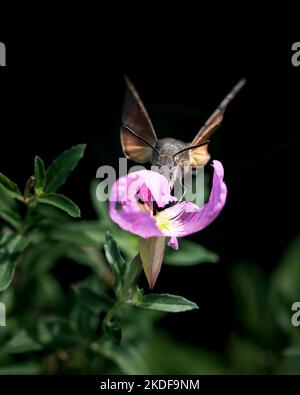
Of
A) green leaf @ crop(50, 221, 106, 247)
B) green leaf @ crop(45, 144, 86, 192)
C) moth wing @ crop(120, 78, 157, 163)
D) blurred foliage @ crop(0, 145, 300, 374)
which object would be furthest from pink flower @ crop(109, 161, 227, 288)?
green leaf @ crop(50, 221, 106, 247)

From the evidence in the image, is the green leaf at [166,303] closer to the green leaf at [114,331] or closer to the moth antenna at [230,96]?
the green leaf at [114,331]

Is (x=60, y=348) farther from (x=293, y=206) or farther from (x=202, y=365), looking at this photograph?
(x=293, y=206)

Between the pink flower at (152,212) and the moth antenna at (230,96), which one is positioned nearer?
the pink flower at (152,212)

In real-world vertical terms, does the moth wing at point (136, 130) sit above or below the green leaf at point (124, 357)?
above

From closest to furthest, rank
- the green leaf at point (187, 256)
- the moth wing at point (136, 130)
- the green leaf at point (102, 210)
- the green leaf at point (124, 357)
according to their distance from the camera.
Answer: the moth wing at point (136, 130) < the green leaf at point (124, 357) < the green leaf at point (187, 256) < the green leaf at point (102, 210)

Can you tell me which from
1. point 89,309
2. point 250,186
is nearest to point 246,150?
point 250,186

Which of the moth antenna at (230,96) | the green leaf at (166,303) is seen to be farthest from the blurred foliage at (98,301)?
the moth antenna at (230,96)
